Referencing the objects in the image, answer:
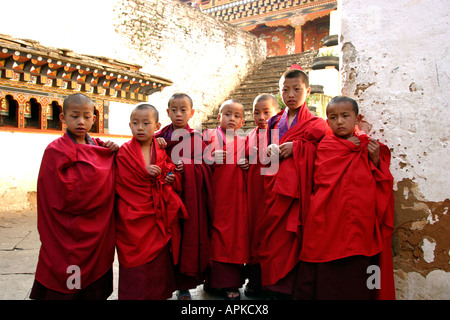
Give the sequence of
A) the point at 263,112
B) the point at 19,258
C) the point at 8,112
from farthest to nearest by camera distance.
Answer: the point at 8,112
the point at 19,258
the point at 263,112

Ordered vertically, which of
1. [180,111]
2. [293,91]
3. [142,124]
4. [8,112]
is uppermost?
[8,112]

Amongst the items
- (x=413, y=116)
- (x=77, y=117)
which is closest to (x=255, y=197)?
(x=413, y=116)

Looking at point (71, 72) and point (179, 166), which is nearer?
point (179, 166)

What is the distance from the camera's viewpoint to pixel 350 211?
5.88 feet

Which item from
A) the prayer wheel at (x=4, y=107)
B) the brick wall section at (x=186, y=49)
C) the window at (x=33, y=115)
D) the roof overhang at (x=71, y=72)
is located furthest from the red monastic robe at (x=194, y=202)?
the brick wall section at (x=186, y=49)

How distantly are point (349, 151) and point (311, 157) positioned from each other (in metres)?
0.21

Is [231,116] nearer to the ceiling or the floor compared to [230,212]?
nearer to the ceiling

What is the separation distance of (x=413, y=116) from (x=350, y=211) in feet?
2.49

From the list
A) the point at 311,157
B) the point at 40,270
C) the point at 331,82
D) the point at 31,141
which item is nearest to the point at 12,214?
the point at 31,141

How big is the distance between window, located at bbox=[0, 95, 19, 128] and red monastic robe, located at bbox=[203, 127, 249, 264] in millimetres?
4078

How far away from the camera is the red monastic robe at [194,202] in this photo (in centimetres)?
216

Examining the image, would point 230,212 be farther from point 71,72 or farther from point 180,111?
point 71,72

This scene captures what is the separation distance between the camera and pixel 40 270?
189 cm

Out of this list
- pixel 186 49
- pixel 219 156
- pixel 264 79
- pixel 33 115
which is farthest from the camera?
pixel 264 79
